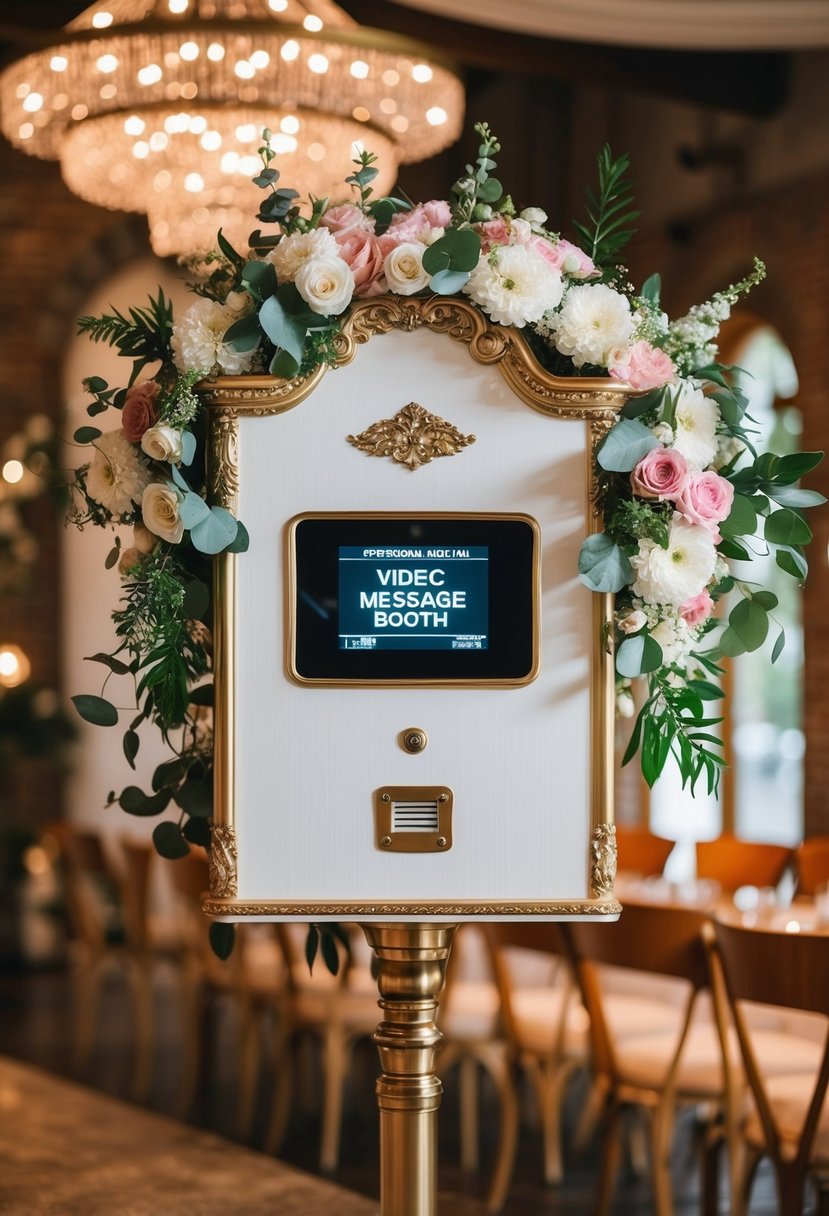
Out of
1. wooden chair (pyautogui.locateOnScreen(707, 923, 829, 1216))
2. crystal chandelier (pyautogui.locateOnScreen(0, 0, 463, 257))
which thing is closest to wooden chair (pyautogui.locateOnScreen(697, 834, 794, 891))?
wooden chair (pyautogui.locateOnScreen(707, 923, 829, 1216))

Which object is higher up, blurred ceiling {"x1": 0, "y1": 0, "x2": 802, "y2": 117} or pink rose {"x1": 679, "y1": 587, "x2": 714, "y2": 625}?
blurred ceiling {"x1": 0, "y1": 0, "x2": 802, "y2": 117}

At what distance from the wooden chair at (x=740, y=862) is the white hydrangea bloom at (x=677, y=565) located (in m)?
4.32

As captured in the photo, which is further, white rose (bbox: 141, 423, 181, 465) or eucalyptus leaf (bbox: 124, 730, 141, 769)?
eucalyptus leaf (bbox: 124, 730, 141, 769)

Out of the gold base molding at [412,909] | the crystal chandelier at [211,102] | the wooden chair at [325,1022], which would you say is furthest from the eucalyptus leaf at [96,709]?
the wooden chair at [325,1022]

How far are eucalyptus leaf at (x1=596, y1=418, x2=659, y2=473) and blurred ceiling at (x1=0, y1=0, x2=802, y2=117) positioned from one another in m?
4.54

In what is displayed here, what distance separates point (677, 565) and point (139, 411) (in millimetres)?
780

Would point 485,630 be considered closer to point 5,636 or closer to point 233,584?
point 233,584

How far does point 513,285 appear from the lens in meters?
2.17

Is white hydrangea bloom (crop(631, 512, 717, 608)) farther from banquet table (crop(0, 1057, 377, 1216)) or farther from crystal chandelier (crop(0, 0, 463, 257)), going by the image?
crystal chandelier (crop(0, 0, 463, 257))

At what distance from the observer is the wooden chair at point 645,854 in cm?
657

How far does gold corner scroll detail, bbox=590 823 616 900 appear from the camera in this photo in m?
2.17

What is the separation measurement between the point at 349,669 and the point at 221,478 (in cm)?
31

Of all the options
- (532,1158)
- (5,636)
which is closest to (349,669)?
(532,1158)

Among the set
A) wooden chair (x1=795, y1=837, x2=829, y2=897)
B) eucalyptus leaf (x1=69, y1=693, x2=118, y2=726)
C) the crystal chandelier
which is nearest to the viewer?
eucalyptus leaf (x1=69, y1=693, x2=118, y2=726)
